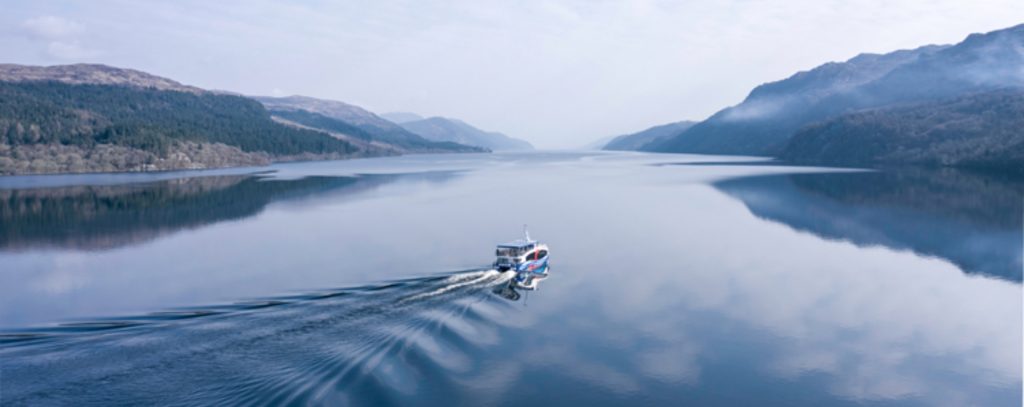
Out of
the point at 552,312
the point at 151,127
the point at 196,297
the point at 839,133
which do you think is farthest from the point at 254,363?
the point at 839,133

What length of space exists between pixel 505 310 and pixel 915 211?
5200 cm

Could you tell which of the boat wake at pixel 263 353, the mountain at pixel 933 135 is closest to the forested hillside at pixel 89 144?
the boat wake at pixel 263 353

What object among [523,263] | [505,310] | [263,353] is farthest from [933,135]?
[263,353]

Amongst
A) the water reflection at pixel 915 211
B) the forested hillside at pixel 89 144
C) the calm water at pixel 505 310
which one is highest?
the forested hillside at pixel 89 144

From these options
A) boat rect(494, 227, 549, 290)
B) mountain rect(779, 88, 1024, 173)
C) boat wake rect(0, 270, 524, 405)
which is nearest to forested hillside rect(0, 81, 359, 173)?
boat wake rect(0, 270, 524, 405)

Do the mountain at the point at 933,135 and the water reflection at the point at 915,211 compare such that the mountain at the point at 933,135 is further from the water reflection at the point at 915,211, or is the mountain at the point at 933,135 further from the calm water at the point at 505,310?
the calm water at the point at 505,310

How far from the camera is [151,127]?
151125 millimetres

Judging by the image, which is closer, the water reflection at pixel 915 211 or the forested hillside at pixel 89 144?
the water reflection at pixel 915 211

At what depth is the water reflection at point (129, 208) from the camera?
4644 cm

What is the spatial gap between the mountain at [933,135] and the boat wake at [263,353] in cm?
11628

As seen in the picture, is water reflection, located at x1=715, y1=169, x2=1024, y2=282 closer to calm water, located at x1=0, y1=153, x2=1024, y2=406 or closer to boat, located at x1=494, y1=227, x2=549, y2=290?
calm water, located at x1=0, y1=153, x2=1024, y2=406

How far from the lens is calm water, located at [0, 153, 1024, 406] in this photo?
744 inches

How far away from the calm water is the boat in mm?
822

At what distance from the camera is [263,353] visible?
20.4m
